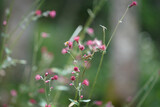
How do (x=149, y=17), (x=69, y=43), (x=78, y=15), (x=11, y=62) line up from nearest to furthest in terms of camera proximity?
(x=69, y=43) < (x=11, y=62) < (x=149, y=17) < (x=78, y=15)

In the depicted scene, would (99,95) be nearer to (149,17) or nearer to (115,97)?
(115,97)

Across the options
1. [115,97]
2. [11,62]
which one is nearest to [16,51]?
[115,97]

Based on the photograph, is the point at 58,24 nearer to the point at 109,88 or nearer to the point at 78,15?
the point at 78,15

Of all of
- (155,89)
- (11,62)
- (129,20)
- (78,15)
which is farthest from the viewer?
(78,15)

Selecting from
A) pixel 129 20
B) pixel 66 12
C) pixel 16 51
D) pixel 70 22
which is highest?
pixel 66 12

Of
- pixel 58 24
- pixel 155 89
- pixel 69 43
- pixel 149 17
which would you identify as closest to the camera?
pixel 69 43

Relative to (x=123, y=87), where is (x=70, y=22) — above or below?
above

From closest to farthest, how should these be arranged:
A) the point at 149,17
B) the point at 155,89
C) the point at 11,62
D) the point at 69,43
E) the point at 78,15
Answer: the point at 69,43 < the point at 11,62 < the point at 155,89 < the point at 149,17 < the point at 78,15

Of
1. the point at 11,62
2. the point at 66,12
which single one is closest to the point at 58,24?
the point at 66,12

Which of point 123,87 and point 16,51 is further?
point 16,51
